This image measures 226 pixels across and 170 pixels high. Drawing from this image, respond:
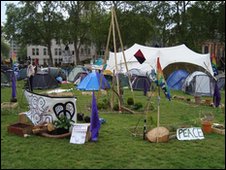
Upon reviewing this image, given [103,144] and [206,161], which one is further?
[103,144]

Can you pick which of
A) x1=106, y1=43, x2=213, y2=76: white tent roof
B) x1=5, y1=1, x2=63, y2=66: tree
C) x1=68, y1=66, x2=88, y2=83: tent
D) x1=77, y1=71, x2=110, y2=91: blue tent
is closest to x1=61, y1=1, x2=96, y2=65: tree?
x1=5, y1=1, x2=63, y2=66: tree

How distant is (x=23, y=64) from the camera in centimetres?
3186

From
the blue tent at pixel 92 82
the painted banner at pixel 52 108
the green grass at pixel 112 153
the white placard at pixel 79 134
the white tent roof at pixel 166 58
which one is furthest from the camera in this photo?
the white tent roof at pixel 166 58

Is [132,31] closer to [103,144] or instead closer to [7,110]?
[7,110]

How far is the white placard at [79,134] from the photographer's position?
8.15 meters

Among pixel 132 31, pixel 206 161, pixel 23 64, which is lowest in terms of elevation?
pixel 206 161

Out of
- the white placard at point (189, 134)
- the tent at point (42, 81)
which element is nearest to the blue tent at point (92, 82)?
the tent at point (42, 81)

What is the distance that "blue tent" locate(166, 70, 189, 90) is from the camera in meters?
23.6

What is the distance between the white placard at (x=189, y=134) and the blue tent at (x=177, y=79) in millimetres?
14546

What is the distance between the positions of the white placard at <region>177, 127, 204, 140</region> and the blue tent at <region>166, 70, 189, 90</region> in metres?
14.5

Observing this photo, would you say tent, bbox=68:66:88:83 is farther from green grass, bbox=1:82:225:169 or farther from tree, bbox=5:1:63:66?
tree, bbox=5:1:63:66

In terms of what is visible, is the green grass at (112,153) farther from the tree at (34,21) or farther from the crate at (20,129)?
the tree at (34,21)

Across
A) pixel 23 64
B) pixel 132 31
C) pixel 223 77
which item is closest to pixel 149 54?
pixel 223 77

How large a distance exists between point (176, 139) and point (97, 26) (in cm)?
3805
